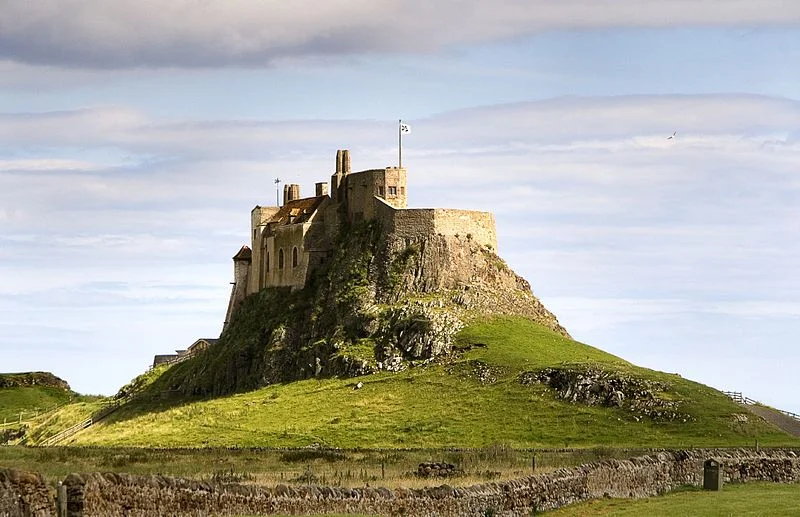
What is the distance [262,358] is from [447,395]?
1143 inches

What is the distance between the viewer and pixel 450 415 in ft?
373

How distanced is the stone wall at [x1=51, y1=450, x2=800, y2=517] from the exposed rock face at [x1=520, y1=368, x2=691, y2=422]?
138 feet

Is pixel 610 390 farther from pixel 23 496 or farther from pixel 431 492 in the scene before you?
pixel 23 496

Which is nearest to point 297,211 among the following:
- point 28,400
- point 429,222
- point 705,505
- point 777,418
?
point 429,222

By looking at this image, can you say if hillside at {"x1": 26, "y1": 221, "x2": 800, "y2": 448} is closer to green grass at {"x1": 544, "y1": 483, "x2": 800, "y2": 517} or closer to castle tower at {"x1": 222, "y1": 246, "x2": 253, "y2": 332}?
castle tower at {"x1": 222, "y1": 246, "x2": 253, "y2": 332}

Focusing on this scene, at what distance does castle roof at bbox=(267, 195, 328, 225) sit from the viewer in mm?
154375

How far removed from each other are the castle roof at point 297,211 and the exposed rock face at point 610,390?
4337 cm

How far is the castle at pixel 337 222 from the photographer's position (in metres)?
144

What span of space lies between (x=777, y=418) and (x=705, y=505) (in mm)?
60321

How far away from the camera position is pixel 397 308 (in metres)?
137

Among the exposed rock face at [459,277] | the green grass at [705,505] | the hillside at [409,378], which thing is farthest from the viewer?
the exposed rock face at [459,277]

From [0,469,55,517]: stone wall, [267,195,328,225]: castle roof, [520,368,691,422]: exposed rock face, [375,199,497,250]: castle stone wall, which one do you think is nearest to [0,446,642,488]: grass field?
[0,469,55,517]: stone wall

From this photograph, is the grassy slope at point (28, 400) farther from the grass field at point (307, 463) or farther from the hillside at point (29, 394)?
the grass field at point (307, 463)

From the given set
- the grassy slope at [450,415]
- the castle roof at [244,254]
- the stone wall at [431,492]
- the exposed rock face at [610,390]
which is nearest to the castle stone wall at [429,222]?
the grassy slope at [450,415]
